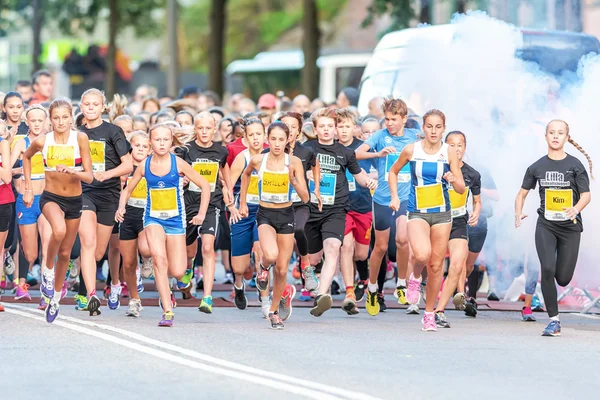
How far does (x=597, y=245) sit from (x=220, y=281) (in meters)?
5.70

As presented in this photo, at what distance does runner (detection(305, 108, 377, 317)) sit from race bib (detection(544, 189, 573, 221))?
1.83m

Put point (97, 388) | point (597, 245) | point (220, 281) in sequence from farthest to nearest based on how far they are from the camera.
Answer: point (220, 281) < point (597, 245) < point (97, 388)

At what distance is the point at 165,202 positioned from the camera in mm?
12945

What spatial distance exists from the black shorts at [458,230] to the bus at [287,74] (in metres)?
26.2

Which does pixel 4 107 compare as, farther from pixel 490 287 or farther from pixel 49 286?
pixel 490 287

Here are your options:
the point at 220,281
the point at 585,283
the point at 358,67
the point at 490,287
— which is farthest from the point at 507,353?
the point at 358,67

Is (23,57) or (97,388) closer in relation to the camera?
(97,388)

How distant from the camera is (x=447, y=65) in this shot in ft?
56.0

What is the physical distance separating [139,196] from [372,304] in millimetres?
2438

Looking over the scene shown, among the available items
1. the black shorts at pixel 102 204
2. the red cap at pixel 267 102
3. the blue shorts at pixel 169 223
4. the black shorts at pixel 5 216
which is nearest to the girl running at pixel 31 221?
the black shorts at pixel 5 216

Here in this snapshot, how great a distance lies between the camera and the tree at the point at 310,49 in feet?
110

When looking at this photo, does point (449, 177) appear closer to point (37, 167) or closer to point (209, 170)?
point (209, 170)

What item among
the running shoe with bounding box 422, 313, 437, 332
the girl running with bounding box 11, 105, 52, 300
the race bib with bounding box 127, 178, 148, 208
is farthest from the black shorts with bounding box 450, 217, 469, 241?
the girl running with bounding box 11, 105, 52, 300

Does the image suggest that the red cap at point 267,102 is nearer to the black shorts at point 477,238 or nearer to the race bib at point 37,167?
the race bib at point 37,167
